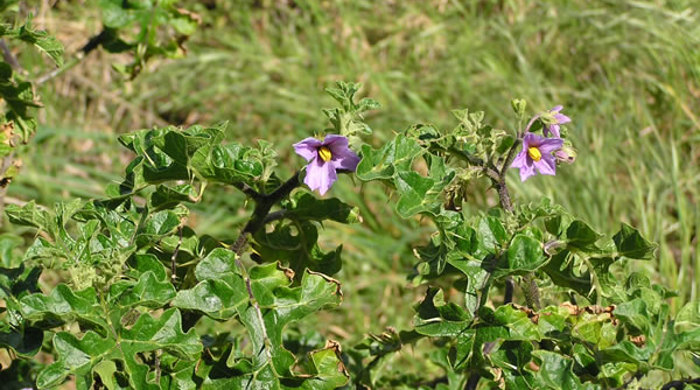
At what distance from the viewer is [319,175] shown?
3.87 ft

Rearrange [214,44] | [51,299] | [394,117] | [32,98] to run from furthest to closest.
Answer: [214,44], [394,117], [32,98], [51,299]

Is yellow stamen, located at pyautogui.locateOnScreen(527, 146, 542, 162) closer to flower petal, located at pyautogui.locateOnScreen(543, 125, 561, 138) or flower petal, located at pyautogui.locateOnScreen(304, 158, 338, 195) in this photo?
flower petal, located at pyautogui.locateOnScreen(543, 125, 561, 138)

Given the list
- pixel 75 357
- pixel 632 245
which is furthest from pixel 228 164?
pixel 632 245

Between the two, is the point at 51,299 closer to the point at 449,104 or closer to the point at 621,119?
the point at 621,119

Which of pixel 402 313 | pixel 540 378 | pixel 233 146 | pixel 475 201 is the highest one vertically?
pixel 233 146

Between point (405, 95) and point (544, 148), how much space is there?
2829 mm

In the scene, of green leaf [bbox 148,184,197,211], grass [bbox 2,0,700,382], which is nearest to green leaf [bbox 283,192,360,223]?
green leaf [bbox 148,184,197,211]

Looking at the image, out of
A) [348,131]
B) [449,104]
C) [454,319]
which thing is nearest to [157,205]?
[348,131]

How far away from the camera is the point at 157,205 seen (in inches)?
47.6

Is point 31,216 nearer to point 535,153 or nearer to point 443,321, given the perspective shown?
point 443,321

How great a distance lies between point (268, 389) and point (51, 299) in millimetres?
290

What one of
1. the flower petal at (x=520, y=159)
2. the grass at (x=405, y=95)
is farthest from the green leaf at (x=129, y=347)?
the grass at (x=405, y=95)

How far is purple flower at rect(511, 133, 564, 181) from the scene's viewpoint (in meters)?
1.23

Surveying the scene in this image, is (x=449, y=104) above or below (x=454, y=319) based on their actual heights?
below
